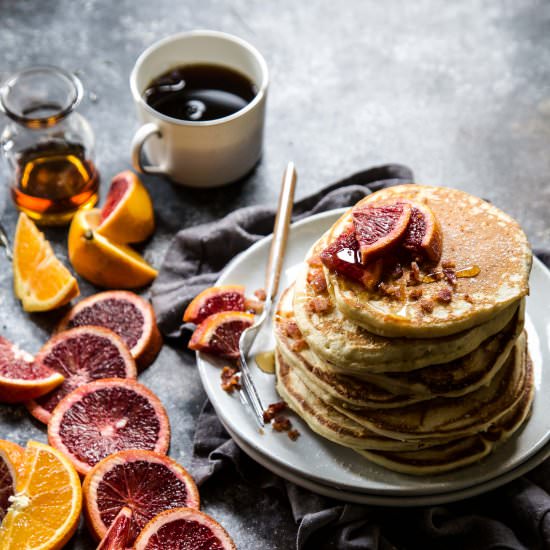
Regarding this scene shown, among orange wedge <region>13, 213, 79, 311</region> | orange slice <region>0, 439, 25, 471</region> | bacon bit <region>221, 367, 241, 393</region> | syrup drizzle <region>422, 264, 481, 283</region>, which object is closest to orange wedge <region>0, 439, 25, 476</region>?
orange slice <region>0, 439, 25, 471</region>

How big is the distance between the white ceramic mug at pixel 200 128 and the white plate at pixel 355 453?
98 cm

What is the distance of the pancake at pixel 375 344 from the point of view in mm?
2553

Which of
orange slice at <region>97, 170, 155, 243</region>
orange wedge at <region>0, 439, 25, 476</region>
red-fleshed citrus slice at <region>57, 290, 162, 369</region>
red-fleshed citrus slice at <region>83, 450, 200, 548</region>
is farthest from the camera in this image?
orange slice at <region>97, 170, 155, 243</region>

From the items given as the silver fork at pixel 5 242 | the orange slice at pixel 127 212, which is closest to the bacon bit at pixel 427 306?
the orange slice at pixel 127 212

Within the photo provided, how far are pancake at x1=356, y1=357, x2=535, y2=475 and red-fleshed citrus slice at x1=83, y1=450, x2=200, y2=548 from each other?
0.67m

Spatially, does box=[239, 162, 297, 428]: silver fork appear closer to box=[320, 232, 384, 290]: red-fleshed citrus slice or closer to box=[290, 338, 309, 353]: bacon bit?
box=[290, 338, 309, 353]: bacon bit

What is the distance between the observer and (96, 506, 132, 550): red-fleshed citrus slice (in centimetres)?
272

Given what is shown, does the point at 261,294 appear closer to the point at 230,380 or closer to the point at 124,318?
the point at 230,380

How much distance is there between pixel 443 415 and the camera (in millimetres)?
2748

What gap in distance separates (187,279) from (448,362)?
135 cm

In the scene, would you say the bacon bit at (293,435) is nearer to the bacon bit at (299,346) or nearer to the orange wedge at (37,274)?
the bacon bit at (299,346)

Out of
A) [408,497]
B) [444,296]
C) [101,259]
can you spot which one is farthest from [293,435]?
[101,259]

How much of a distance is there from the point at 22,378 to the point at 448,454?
1.64 meters

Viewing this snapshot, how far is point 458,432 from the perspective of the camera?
8.98 ft
